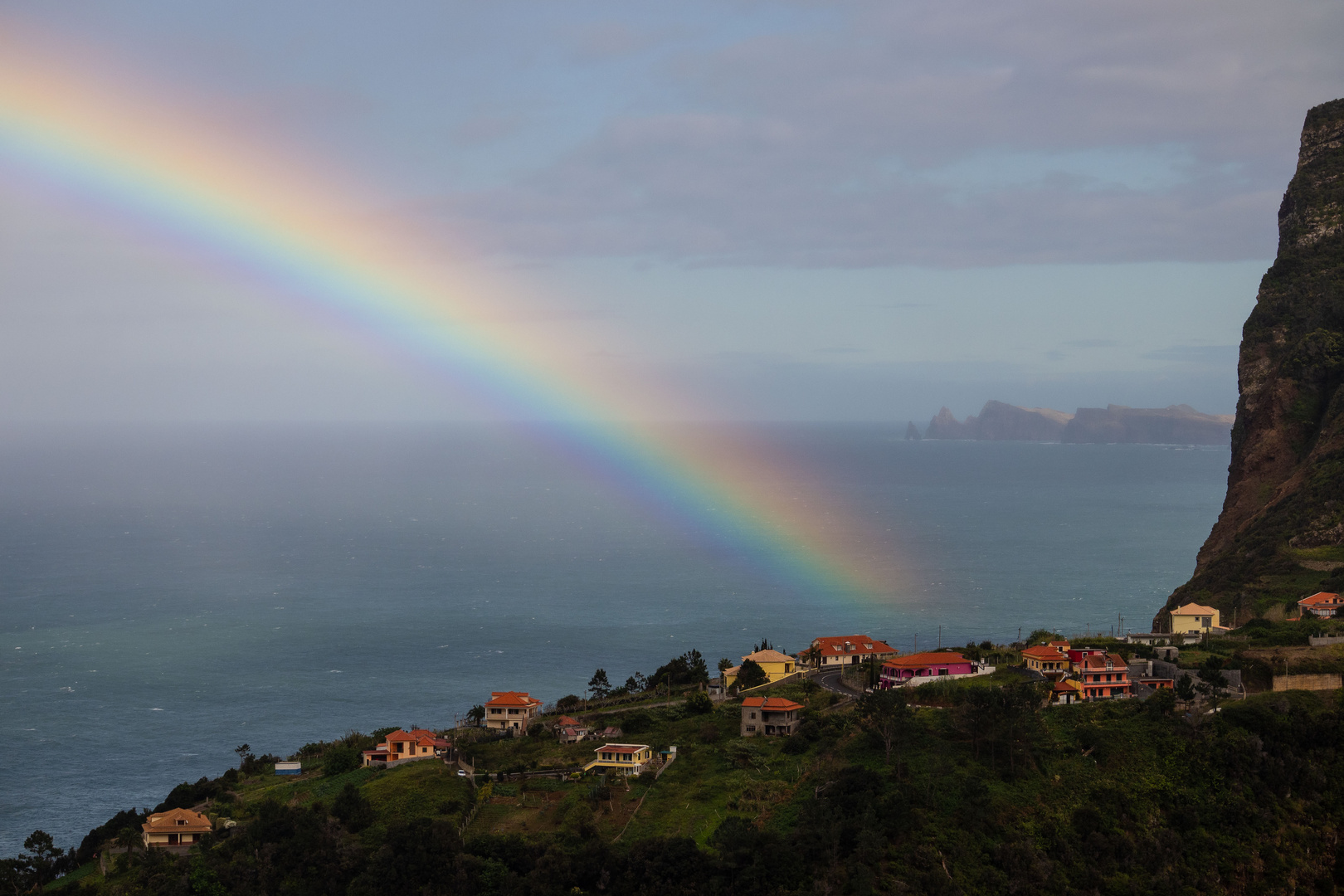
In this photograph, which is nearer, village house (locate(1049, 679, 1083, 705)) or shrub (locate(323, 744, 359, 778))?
village house (locate(1049, 679, 1083, 705))

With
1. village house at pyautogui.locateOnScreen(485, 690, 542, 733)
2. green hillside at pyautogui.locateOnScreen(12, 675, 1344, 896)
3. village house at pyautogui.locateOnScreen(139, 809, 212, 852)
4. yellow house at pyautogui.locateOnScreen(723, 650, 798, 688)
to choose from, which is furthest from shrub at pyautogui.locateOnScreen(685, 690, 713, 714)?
village house at pyautogui.locateOnScreen(139, 809, 212, 852)

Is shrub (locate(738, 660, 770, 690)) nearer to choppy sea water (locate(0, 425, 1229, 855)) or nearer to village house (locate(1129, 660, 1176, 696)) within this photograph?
village house (locate(1129, 660, 1176, 696))

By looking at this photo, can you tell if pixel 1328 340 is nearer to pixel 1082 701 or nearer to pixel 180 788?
pixel 1082 701

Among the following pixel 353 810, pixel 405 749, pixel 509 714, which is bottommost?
pixel 353 810

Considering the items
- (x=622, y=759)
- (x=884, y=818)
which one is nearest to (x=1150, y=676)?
(x=884, y=818)

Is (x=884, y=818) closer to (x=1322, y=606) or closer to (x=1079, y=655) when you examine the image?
(x=1079, y=655)

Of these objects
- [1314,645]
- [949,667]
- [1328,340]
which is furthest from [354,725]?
[1328,340]

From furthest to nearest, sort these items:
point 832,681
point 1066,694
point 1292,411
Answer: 1. point 1292,411
2. point 832,681
3. point 1066,694
